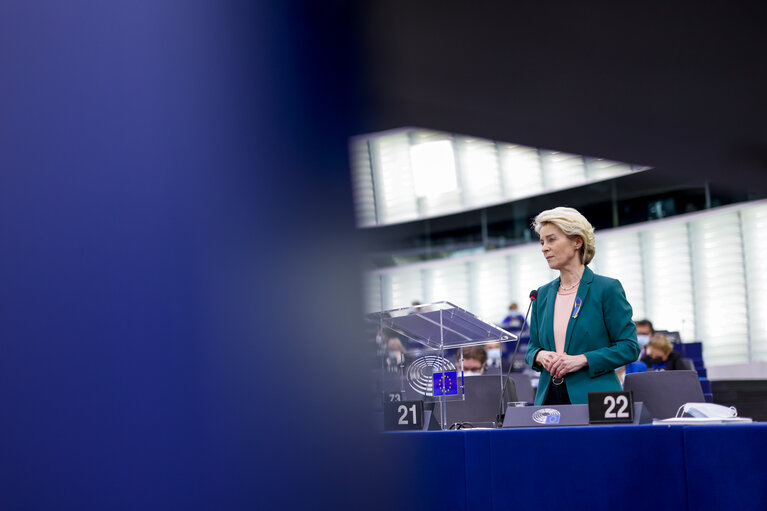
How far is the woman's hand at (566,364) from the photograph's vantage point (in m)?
2.50

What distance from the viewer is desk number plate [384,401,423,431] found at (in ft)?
7.26

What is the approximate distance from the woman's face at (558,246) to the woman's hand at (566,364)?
341mm

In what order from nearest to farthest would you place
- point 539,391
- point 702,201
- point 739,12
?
point 539,391 → point 739,12 → point 702,201

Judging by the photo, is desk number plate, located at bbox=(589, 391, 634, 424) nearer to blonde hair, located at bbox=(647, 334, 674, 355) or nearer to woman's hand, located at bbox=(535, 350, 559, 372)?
woman's hand, located at bbox=(535, 350, 559, 372)

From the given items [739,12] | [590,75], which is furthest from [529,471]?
[590,75]

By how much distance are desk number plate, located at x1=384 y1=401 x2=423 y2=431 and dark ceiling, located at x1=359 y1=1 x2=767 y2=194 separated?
7.35 metres

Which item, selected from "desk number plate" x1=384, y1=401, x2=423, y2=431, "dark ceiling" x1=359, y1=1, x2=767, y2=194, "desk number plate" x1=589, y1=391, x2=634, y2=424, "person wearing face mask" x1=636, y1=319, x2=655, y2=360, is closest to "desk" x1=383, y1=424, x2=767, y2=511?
"desk number plate" x1=589, y1=391, x2=634, y2=424

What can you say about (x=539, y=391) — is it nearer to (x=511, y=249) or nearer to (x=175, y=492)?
(x=175, y=492)

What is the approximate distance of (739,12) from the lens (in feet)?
30.7

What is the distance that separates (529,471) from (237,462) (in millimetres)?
1153

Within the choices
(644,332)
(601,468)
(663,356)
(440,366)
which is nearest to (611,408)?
(601,468)

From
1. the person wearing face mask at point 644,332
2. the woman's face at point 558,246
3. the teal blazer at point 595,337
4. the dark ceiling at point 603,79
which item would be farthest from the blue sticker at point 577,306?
the dark ceiling at point 603,79

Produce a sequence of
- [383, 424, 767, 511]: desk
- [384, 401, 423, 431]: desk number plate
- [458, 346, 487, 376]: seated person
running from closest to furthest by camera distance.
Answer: [383, 424, 767, 511]: desk < [384, 401, 423, 431]: desk number plate < [458, 346, 487, 376]: seated person

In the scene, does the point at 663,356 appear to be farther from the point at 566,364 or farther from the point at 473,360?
the point at 566,364
